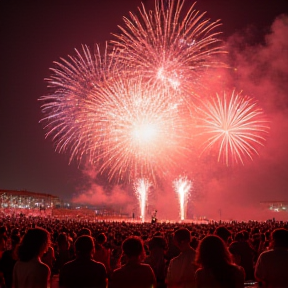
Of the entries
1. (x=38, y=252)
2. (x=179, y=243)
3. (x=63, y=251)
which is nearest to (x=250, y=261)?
(x=179, y=243)

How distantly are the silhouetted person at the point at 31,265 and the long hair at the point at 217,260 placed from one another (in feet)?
5.36

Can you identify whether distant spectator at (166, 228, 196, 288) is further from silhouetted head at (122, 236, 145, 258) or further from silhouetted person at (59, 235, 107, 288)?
silhouetted person at (59, 235, 107, 288)

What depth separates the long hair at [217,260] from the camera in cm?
363

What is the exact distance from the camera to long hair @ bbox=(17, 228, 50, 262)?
4199mm

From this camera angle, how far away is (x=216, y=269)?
3.65m

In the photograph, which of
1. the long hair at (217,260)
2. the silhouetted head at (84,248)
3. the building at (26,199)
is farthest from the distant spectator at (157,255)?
the building at (26,199)

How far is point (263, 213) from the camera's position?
6122cm

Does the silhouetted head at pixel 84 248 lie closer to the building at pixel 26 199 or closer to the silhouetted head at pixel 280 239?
the silhouetted head at pixel 280 239

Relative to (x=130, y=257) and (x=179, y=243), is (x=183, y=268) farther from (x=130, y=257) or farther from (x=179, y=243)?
(x=130, y=257)

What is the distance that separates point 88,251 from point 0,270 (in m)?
1.92

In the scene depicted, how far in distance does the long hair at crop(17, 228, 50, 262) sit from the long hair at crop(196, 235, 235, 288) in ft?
5.54

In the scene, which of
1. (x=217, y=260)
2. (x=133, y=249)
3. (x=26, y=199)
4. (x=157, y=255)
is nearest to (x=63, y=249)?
(x=157, y=255)

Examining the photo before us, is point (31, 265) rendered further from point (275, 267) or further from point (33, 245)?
point (275, 267)

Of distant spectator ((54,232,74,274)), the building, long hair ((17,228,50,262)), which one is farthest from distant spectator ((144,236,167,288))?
the building
